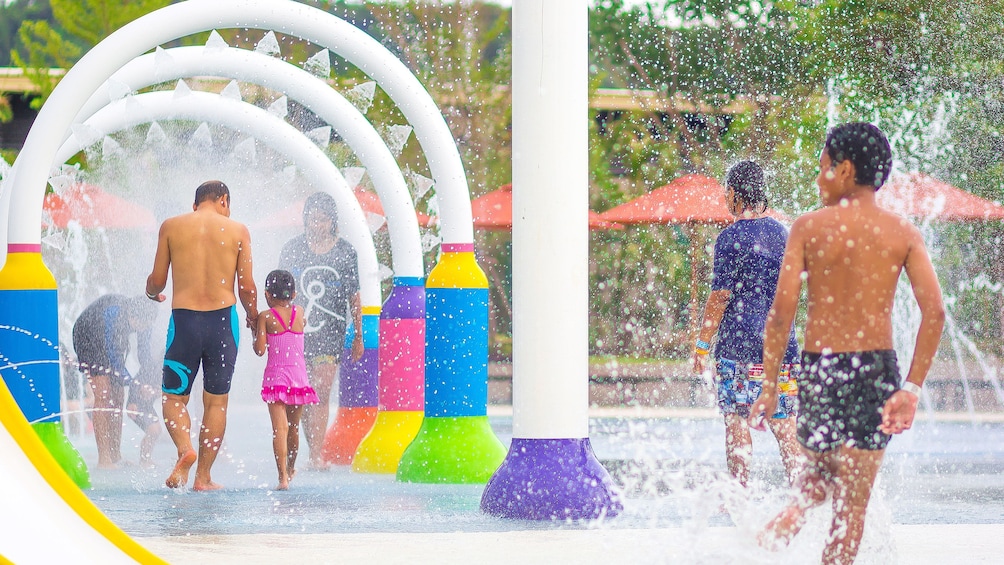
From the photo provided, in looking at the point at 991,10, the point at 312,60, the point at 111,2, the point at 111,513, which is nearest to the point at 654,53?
the point at 991,10

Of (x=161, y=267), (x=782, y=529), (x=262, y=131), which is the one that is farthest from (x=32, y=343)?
(x=782, y=529)

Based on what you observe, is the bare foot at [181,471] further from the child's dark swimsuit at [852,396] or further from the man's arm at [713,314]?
the child's dark swimsuit at [852,396]

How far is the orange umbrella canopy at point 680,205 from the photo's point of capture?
15.6 meters

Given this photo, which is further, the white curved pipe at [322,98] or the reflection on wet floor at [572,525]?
the white curved pipe at [322,98]

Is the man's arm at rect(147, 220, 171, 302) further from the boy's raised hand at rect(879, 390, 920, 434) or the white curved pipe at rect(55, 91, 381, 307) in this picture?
the boy's raised hand at rect(879, 390, 920, 434)

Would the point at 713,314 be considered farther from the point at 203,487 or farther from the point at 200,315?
the point at 203,487

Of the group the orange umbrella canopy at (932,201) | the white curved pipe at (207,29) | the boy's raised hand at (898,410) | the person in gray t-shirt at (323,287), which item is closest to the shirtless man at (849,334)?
the boy's raised hand at (898,410)

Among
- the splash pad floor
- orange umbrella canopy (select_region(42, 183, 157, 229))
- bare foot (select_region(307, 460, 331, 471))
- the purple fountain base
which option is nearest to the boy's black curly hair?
the splash pad floor

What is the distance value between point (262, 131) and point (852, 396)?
20.2 feet

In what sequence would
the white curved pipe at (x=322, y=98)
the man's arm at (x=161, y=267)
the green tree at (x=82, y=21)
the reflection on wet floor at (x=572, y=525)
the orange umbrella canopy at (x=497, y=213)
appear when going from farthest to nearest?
the green tree at (x=82, y=21)
the orange umbrella canopy at (x=497, y=213)
the white curved pipe at (x=322, y=98)
the man's arm at (x=161, y=267)
the reflection on wet floor at (x=572, y=525)

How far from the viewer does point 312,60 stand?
9625 mm

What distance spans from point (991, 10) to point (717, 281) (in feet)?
40.9

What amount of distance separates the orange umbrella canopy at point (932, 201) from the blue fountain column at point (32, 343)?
872 centimetres

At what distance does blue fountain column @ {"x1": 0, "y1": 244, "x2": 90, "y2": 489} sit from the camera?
7.59 meters
